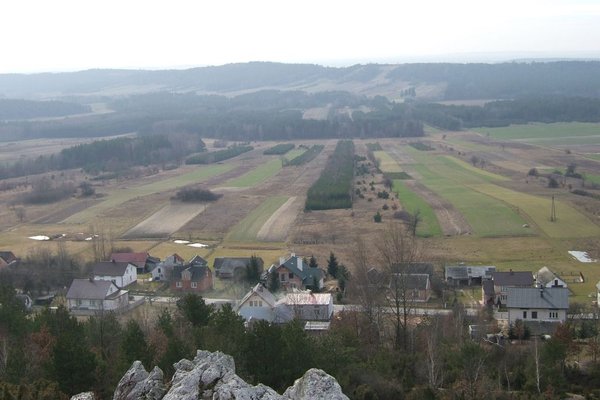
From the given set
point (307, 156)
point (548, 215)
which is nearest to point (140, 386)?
point (548, 215)

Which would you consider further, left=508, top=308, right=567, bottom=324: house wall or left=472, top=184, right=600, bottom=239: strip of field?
left=472, top=184, right=600, bottom=239: strip of field

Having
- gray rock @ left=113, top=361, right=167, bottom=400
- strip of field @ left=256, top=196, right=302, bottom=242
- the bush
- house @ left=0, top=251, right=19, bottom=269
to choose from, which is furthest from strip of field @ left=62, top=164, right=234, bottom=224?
gray rock @ left=113, top=361, right=167, bottom=400

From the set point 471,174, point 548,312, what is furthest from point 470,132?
point 548,312

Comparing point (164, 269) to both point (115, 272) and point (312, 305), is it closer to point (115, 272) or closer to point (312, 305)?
point (115, 272)

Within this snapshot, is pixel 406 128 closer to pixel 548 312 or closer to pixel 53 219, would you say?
pixel 53 219

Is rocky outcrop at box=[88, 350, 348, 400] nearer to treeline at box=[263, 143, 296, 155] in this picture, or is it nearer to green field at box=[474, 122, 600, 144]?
treeline at box=[263, 143, 296, 155]

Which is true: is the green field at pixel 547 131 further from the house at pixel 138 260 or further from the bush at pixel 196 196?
the house at pixel 138 260
